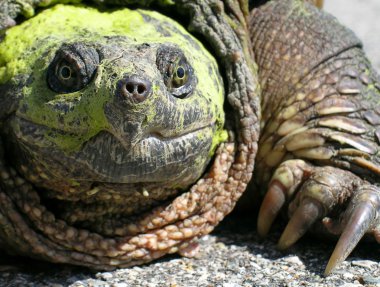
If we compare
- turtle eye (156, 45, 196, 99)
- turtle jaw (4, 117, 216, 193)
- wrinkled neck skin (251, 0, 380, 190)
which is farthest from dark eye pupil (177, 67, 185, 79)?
wrinkled neck skin (251, 0, 380, 190)

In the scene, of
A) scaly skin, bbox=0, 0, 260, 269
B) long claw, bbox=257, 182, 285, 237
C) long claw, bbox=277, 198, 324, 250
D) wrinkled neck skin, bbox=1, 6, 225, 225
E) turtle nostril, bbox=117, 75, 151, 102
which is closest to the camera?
turtle nostril, bbox=117, 75, 151, 102

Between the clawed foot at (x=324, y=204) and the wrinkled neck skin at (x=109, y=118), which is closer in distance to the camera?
the wrinkled neck skin at (x=109, y=118)

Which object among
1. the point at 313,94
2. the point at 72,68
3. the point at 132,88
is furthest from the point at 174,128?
the point at 313,94

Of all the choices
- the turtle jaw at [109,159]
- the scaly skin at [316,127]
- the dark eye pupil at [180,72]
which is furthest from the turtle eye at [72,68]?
the scaly skin at [316,127]

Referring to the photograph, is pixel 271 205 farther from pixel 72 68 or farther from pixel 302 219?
pixel 72 68

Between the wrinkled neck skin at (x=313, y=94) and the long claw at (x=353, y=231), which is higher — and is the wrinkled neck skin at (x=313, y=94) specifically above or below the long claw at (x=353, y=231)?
above

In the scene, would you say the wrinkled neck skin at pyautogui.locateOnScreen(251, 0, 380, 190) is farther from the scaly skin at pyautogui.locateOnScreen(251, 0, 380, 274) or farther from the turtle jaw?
the turtle jaw

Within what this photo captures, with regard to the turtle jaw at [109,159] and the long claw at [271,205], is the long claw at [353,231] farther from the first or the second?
the turtle jaw at [109,159]

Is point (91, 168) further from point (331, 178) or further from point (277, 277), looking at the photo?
point (331, 178)
